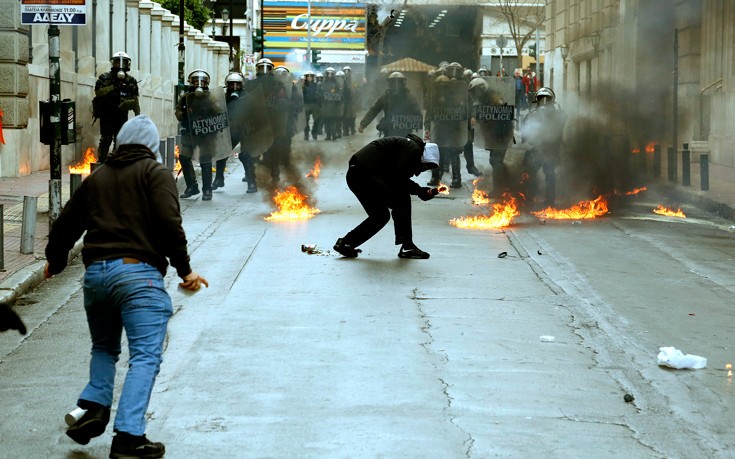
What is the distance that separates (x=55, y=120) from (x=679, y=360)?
27.2 ft

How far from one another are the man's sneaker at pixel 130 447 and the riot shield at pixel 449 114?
16.2m

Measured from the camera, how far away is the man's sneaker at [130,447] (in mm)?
5152

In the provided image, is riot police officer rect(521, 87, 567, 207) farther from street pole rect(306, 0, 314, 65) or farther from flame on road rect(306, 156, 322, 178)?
street pole rect(306, 0, 314, 65)

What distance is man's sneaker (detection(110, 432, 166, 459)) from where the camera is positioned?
5.15 m

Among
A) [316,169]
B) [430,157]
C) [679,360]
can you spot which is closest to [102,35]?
[316,169]

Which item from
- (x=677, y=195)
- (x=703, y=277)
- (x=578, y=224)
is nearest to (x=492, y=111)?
(x=677, y=195)

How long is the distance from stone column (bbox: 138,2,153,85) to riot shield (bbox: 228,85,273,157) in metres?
15.5

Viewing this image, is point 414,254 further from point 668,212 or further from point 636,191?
point 636,191

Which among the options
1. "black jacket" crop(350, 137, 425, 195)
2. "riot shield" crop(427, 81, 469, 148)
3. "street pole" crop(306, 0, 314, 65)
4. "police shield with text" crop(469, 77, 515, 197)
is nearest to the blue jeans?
"black jacket" crop(350, 137, 425, 195)

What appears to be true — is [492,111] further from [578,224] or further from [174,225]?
[174,225]

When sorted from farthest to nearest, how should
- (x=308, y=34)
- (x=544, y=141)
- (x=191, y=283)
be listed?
(x=308, y=34) → (x=544, y=141) → (x=191, y=283)

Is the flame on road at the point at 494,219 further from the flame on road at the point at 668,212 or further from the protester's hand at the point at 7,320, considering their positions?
the protester's hand at the point at 7,320

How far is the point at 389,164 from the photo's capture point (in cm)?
1191

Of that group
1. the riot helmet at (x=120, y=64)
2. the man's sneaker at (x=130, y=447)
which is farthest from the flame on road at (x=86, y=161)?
the man's sneaker at (x=130, y=447)
